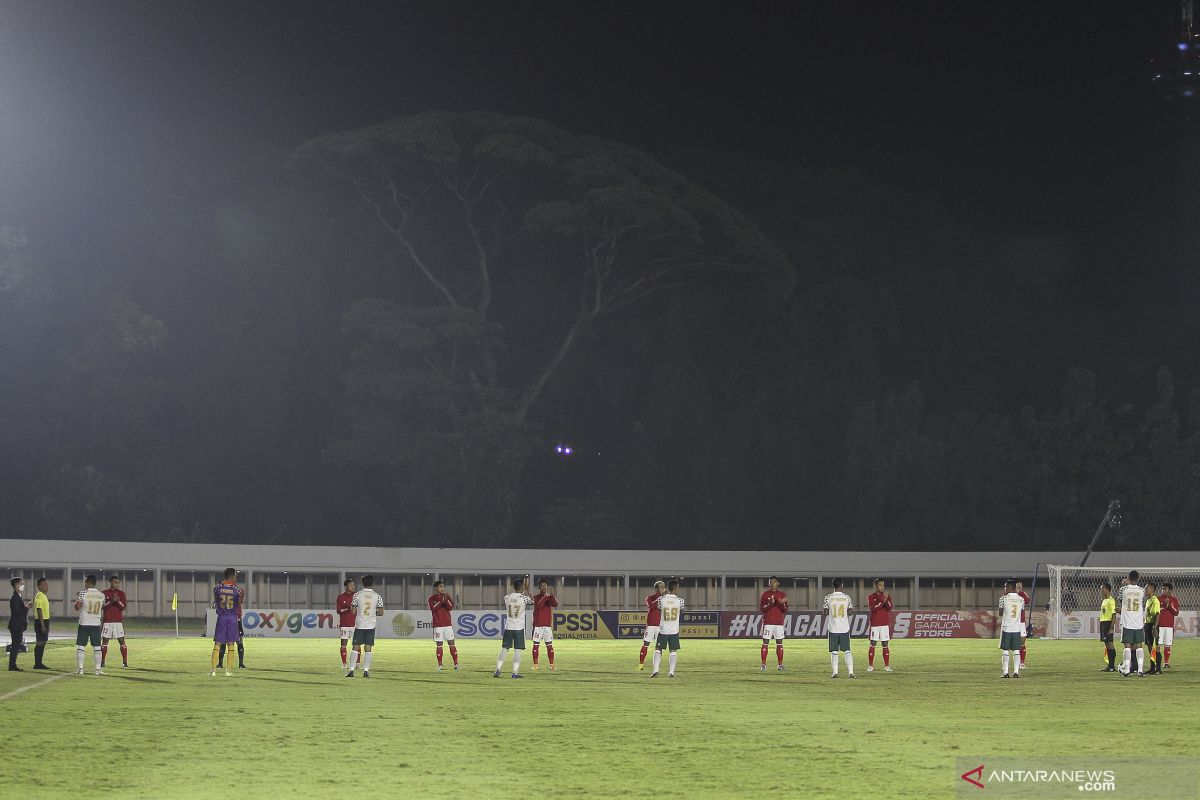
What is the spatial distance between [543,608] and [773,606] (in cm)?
486

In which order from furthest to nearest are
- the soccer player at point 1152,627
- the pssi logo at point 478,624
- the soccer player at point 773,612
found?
1. the pssi logo at point 478,624
2. the soccer player at point 1152,627
3. the soccer player at point 773,612

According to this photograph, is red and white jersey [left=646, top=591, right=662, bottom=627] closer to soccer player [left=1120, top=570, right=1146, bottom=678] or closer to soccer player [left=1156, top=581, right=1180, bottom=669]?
soccer player [left=1120, top=570, right=1146, bottom=678]

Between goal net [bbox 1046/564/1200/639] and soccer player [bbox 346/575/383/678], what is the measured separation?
→ 3179 centimetres

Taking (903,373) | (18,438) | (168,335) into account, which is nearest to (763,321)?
(903,373)

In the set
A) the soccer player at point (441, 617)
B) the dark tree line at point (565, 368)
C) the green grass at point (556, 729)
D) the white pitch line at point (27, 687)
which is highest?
the dark tree line at point (565, 368)

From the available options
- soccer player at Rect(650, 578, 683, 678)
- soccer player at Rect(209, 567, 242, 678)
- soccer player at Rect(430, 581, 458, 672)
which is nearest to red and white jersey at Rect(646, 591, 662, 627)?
soccer player at Rect(650, 578, 683, 678)

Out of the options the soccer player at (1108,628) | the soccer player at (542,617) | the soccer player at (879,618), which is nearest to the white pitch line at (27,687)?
the soccer player at (542,617)

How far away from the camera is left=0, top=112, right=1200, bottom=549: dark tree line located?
77438mm

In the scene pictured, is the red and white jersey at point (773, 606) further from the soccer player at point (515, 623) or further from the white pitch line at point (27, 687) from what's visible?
the white pitch line at point (27, 687)

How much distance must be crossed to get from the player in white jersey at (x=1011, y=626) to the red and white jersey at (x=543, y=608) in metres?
9.19

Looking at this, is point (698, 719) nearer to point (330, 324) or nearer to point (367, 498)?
point (367, 498)

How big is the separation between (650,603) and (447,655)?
892 cm

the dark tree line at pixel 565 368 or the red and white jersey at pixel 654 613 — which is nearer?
the red and white jersey at pixel 654 613

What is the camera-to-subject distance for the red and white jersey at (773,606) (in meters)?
31.0
